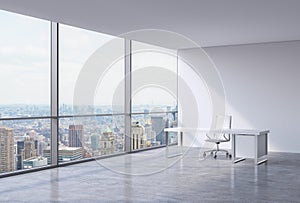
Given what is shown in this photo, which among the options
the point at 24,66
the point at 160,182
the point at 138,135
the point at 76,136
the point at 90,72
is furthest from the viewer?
the point at 138,135

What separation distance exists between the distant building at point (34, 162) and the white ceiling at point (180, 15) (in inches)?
89.3

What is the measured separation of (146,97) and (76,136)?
1.82 metres

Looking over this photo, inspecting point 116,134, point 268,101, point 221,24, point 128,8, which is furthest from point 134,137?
point 128,8

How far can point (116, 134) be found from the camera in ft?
30.5

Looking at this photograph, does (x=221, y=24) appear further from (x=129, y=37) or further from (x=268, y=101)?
(x=268, y=101)

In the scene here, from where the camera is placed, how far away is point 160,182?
18.8 feet

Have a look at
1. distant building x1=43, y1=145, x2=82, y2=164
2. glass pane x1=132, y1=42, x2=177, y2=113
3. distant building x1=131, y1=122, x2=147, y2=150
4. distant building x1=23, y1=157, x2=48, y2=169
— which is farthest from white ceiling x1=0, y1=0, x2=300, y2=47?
distant building x1=131, y1=122, x2=147, y2=150

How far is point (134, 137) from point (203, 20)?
377cm

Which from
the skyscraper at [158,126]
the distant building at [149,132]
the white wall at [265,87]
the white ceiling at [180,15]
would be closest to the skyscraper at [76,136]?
the distant building at [149,132]

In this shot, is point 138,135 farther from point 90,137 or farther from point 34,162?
point 34,162

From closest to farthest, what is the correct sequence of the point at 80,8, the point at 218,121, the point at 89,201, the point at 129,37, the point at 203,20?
the point at 89,201
the point at 80,8
the point at 203,20
the point at 129,37
the point at 218,121

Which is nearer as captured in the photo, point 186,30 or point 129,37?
point 186,30

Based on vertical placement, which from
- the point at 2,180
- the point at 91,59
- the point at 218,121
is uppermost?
the point at 91,59

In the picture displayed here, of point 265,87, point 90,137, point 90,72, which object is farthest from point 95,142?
point 265,87
